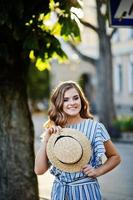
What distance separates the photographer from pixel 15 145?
7.71 m

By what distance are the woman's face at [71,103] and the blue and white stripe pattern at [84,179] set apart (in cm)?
9

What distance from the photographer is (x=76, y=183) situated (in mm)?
4691

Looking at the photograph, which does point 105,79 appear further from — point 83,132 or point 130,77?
point 83,132

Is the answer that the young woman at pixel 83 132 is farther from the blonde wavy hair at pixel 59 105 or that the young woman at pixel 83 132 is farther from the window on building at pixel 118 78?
the window on building at pixel 118 78

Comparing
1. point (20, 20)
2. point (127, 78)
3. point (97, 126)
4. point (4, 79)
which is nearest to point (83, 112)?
point (97, 126)

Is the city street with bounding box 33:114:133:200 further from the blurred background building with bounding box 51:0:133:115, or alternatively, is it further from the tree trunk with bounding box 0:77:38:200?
the blurred background building with bounding box 51:0:133:115

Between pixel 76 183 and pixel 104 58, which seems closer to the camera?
pixel 76 183

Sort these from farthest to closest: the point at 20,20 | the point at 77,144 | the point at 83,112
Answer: the point at 20,20 < the point at 83,112 < the point at 77,144

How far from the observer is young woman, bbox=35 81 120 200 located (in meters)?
4.69

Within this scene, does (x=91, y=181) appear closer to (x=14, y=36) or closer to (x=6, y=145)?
(x=14, y=36)

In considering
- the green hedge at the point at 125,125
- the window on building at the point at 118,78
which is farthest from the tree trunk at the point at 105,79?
the window on building at the point at 118,78

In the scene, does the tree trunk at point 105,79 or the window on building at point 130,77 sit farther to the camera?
the window on building at point 130,77

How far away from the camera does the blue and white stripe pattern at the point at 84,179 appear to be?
15.4 ft

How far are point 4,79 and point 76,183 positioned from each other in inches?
121
